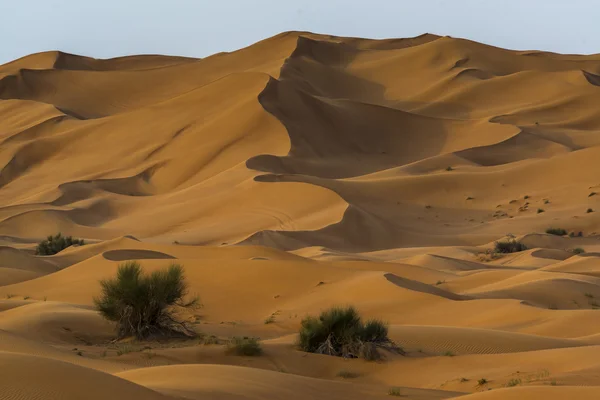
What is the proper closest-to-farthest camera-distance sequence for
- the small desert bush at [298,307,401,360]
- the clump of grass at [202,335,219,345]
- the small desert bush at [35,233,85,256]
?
the small desert bush at [298,307,401,360], the clump of grass at [202,335,219,345], the small desert bush at [35,233,85,256]

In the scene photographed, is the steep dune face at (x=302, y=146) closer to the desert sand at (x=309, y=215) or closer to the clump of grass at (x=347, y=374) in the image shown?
the desert sand at (x=309, y=215)

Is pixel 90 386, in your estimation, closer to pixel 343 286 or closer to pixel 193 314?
pixel 193 314

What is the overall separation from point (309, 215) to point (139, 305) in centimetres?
2100

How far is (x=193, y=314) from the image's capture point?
18578mm

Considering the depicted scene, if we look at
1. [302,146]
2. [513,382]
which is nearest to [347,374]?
[513,382]

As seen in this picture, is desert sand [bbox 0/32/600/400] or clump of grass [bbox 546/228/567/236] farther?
clump of grass [bbox 546/228/567/236]

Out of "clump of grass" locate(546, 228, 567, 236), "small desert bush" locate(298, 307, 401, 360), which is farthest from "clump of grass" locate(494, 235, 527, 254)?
"small desert bush" locate(298, 307, 401, 360)

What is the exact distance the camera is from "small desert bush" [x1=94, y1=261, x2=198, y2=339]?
14.9 meters

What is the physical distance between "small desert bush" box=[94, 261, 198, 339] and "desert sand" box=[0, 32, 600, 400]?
374 millimetres

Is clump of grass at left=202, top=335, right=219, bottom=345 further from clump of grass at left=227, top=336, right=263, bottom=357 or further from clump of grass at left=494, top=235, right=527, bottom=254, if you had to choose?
clump of grass at left=494, top=235, right=527, bottom=254

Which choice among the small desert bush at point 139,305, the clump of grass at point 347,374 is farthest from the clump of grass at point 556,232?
the clump of grass at point 347,374

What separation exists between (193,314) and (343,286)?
3182mm

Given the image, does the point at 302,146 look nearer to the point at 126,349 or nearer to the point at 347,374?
the point at 126,349

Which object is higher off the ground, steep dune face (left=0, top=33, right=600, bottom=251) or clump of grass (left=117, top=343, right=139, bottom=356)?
steep dune face (left=0, top=33, right=600, bottom=251)
